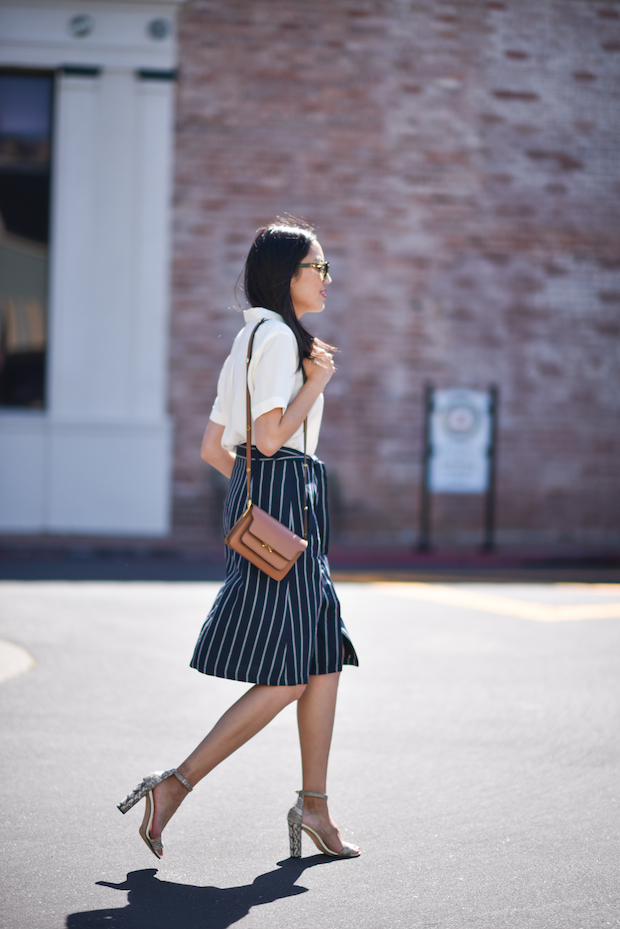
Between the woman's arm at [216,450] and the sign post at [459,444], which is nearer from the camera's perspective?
the woman's arm at [216,450]

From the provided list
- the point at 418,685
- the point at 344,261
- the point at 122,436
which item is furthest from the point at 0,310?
the point at 418,685

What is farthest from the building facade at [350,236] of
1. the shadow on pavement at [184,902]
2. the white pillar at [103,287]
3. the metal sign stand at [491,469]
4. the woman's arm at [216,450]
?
the shadow on pavement at [184,902]

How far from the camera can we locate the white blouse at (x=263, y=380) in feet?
10.9

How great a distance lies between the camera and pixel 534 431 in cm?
A: 1420

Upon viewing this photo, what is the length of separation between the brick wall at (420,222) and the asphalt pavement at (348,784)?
629cm

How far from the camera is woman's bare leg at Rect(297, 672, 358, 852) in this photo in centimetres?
344

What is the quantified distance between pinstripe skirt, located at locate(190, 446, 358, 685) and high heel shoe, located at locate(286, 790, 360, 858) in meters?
0.38

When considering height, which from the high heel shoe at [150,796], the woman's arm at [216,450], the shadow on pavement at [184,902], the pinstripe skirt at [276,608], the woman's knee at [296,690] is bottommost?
the shadow on pavement at [184,902]

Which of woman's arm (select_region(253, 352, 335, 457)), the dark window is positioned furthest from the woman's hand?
the dark window

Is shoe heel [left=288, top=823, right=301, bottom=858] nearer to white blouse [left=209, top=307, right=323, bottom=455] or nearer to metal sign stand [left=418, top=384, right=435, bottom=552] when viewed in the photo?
white blouse [left=209, top=307, right=323, bottom=455]

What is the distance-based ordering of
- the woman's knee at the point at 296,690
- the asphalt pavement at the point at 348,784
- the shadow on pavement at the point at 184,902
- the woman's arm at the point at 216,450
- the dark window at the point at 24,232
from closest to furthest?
the shadow on pavement at the point at 184,902 < the asphalt pavement at the point at 348,784 < the woman's knee at the point at 296,690 < the woman's arm at the point at 216,450 < the dark window at the point at 24,232

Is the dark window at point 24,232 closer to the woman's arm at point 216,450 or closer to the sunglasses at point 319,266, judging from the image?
the woman's arm at point 216,450

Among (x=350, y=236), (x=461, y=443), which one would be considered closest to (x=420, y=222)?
(x=350, y=236)

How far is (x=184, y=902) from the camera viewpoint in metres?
3.07
